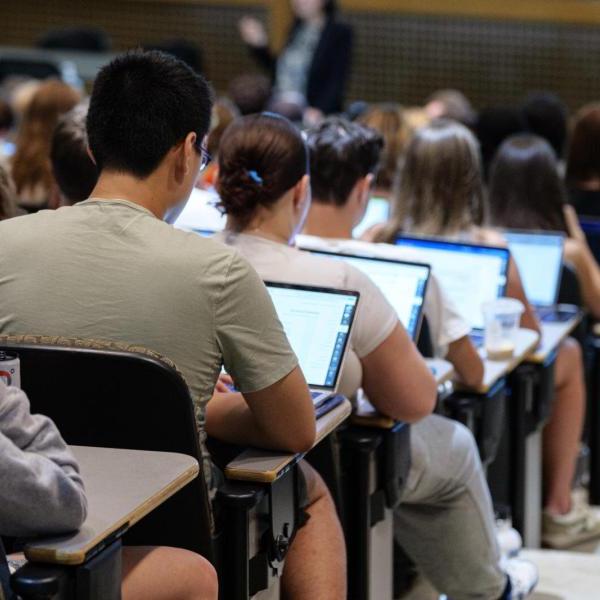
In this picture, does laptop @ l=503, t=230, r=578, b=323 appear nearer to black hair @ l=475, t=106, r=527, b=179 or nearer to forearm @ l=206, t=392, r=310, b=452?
forearm @ l=206, t=392, r=310, b=452

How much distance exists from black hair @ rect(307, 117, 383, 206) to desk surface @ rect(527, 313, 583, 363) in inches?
31.7

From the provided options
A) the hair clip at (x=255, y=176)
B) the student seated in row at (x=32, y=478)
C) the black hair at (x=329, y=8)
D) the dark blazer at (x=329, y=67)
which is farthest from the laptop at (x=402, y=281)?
the black hair at (x=329, y=8)

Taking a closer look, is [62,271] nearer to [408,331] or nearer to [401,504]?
[408,331]

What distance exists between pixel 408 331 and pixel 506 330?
22.1 inches

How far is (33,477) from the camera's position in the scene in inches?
62.1

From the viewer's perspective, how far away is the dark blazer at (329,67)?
8266mm

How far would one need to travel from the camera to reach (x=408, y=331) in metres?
2.88

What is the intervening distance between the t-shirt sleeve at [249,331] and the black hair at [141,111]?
0.89ft

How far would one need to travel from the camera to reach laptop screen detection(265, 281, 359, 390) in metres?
2.44

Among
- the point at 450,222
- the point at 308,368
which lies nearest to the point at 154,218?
the point at 308,368

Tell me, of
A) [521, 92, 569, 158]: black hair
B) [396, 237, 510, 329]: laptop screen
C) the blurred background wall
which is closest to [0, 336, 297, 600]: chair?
[396, 237, 510, 329]: laptop screen

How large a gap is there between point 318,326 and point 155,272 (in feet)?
1.67

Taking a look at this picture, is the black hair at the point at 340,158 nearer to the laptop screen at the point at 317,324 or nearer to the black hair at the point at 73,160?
the black hair at the point at 73,160

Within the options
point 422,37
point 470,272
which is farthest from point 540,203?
point 422,37
